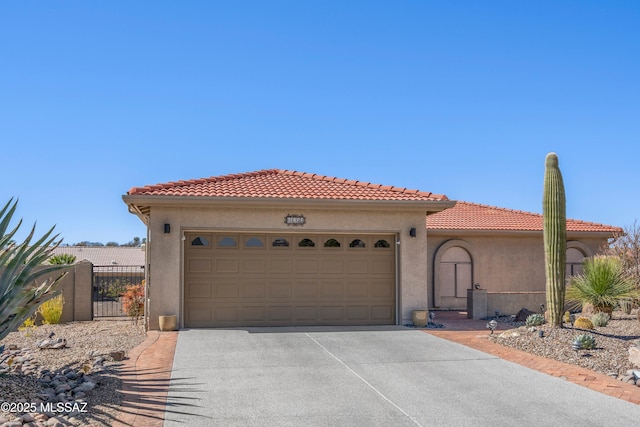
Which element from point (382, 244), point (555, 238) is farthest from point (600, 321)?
point (382, 244)

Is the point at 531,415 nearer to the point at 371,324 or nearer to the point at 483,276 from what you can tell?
the point at 371,324

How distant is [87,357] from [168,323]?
397 centimetres

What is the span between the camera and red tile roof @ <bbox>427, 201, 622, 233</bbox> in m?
21.9

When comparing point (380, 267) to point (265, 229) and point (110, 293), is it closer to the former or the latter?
point (265, 229)

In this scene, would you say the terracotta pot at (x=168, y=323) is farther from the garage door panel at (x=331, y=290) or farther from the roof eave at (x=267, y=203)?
the garage door panel at (x=331, y=290)

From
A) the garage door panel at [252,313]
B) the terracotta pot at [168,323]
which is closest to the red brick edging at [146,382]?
the terracotta pot at [168,323]

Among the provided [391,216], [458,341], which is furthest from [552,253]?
[391,216]

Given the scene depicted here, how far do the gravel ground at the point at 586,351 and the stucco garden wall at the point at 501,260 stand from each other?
702 centimetres

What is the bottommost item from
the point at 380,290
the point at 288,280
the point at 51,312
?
the point at 51,312

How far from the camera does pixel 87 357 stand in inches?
425

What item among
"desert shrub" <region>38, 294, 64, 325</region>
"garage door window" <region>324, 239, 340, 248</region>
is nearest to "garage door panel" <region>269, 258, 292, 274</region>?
"garage door window" <region>324, 239, 340, 248</region>

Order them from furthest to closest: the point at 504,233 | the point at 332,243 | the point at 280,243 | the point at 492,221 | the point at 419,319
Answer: the point at 492,221
the point at 504,233
the point at 332,243
the point at 419,319
the point at 280,243

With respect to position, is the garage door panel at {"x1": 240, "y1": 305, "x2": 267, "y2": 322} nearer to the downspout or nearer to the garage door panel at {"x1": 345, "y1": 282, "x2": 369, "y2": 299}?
the garage door panel at {"x1": 345, "y1": 282, "x2": 369, "y2": 299}

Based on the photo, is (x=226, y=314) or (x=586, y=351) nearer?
(x=586, y=351)
